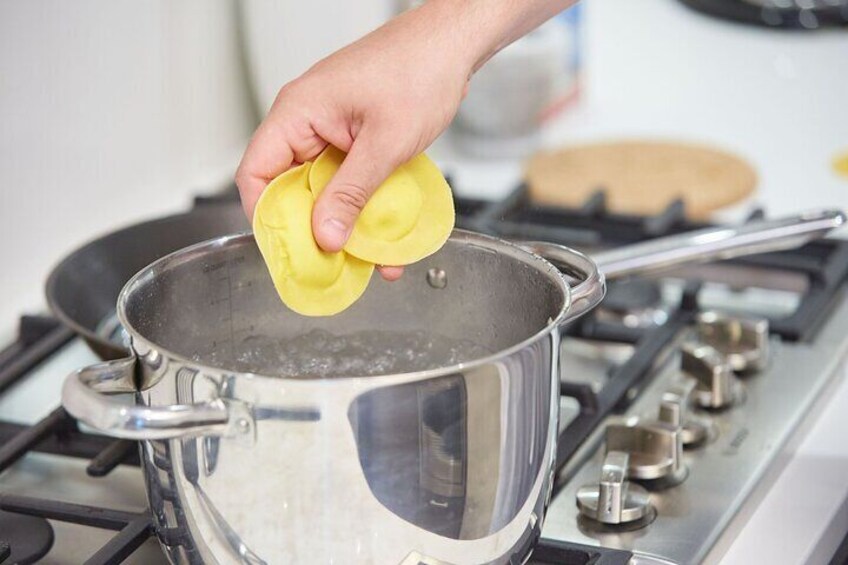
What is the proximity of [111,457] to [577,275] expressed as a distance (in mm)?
277

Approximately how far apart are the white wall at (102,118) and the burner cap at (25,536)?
0.27 m

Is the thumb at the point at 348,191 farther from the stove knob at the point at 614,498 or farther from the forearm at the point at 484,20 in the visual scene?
the stove knob at the point at 614,498

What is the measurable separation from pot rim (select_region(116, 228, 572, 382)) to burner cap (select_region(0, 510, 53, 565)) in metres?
0.14

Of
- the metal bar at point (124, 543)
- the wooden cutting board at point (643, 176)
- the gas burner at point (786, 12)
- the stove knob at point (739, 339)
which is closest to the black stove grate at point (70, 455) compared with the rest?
the metal bar at point (124, 543)

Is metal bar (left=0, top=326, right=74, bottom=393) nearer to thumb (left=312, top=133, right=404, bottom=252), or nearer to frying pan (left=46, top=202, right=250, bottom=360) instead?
frying pan (left=46, top=202, right=250, bottom=360)

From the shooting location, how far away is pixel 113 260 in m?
0.97

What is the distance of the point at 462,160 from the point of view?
1290mm

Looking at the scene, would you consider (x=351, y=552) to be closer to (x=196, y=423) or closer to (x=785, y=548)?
(x=196, y=423)

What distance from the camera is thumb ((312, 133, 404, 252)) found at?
630 mm

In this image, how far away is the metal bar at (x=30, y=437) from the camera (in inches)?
30.9

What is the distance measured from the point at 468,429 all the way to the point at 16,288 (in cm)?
54

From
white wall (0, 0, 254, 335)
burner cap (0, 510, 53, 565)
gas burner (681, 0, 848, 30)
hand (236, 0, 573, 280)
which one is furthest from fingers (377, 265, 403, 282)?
gas burner (681, 0, 848, 30)

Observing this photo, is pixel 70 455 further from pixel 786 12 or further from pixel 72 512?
pixel 786 12

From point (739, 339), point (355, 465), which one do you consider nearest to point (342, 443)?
point (355, 465)
